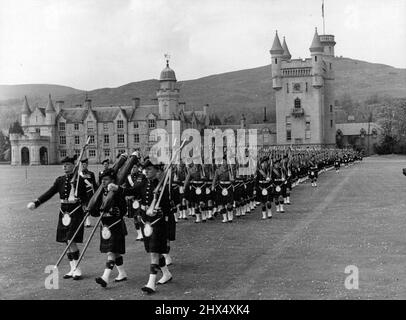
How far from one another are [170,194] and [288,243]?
476 centimetres

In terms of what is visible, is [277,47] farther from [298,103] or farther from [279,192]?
[279,192]

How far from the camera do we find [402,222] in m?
18.2

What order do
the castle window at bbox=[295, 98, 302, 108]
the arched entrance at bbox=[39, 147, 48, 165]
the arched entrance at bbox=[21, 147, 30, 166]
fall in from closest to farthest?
the arched entrance at bbox=[21, 147, 30, 166] → the arched entrance at bbox=[39, 147, 48, 165] → the castle window at bbox=[295, 98, 302, 108]

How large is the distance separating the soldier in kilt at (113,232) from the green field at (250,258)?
17.6 inches

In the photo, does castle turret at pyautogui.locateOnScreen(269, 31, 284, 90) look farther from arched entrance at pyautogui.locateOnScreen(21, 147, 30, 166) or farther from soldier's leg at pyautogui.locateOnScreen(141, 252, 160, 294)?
soldier's leg at pyautogui.locateOnScreen(141, 252, 160, 294)

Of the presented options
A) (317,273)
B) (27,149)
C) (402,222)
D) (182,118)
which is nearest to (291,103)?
(182,118)

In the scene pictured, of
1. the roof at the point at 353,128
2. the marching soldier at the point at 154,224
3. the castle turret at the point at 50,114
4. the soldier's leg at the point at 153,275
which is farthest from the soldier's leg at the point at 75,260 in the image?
the roof at the point at 353,128

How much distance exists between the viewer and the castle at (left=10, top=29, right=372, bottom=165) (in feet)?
318

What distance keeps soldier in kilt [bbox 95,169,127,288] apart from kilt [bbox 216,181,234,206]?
29.5ft

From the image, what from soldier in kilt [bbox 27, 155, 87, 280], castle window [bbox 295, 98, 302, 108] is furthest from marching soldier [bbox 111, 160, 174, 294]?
castle window [bbox 295, 98, 302, 108]

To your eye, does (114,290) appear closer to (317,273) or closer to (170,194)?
(170,194)

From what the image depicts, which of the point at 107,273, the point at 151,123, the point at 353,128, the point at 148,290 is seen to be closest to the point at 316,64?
the point at 353,128

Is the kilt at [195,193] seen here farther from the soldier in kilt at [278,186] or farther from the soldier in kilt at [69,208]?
the soldier in kilt at [69,208]
